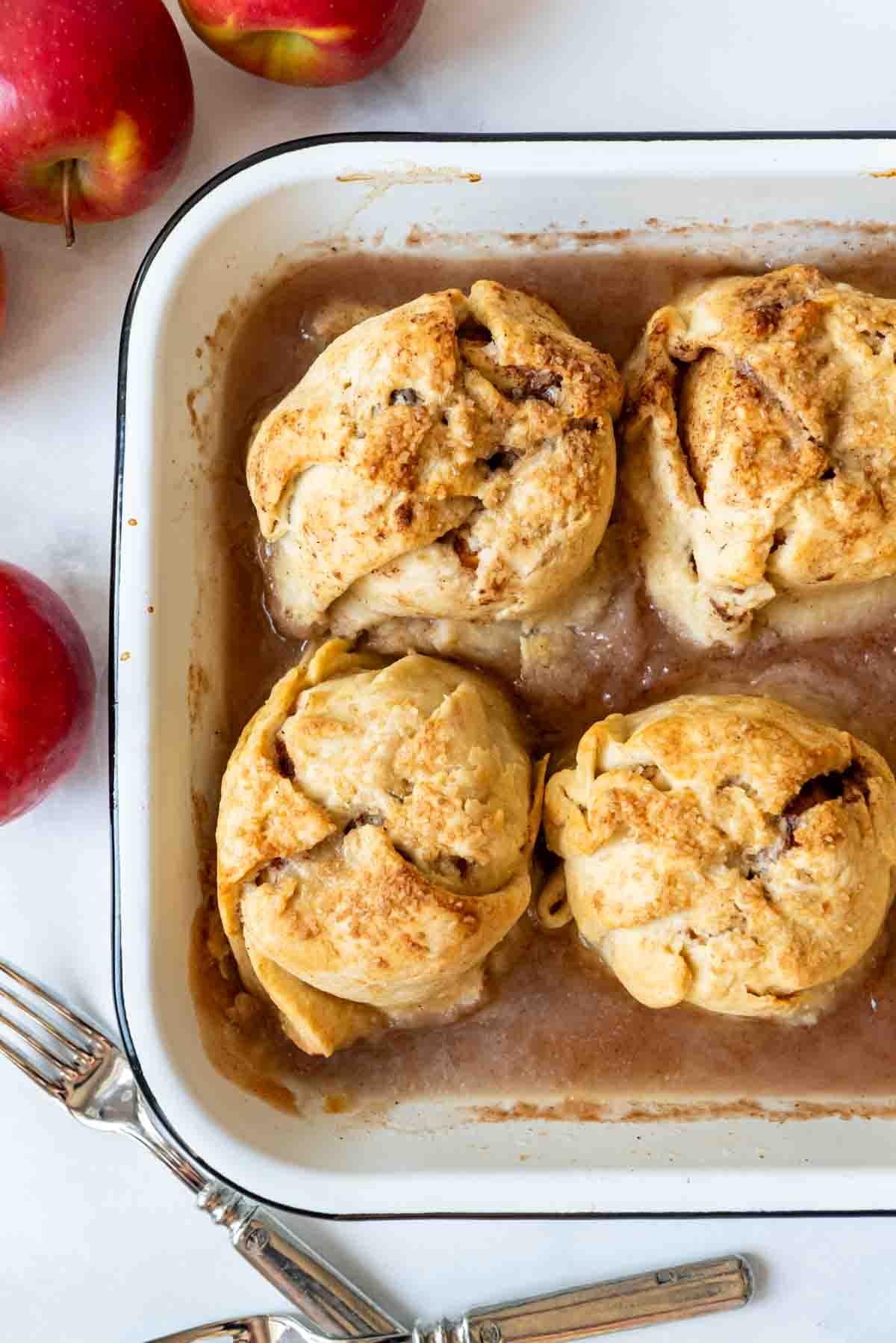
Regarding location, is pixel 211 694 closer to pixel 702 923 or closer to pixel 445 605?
pixel 445 605

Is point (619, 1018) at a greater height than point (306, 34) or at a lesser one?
lesser

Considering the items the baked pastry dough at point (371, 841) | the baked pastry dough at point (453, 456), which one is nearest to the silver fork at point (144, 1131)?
the baked pastry dough at point (371, 841)

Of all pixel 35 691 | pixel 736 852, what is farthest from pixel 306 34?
pixel 736 852

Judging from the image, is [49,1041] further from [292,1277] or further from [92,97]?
[92,97]

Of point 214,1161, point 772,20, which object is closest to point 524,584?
point 214,1161

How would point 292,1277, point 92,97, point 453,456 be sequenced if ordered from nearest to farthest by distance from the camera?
point 453,456, point 92,97, point 292,1277

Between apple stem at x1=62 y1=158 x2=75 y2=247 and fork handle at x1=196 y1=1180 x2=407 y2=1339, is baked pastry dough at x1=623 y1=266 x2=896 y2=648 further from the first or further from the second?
fork handle at x1=196 y1=1180 x2=407 y2=1339

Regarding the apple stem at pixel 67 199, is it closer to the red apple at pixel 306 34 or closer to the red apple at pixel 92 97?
the red apple at pixel 92 97

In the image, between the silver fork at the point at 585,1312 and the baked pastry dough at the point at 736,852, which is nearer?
the baked pastry dough at the point at 736,852
